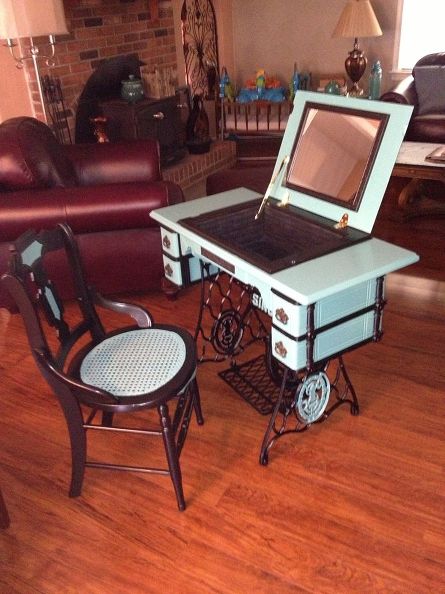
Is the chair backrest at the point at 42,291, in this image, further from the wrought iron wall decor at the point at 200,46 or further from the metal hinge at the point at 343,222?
the wrought iron wall decor at the point at 200,46

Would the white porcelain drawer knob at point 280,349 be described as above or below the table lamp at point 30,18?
below

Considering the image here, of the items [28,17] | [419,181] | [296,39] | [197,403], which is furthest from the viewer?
[296,39]

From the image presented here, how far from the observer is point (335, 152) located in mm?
1820

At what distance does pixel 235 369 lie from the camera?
92.3 inches

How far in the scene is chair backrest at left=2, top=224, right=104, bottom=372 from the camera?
4.83 ft

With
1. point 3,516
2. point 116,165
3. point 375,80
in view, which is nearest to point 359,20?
point 375,80

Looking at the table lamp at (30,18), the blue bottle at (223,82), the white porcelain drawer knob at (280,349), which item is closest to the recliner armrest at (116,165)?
the table lamp at (30,18)

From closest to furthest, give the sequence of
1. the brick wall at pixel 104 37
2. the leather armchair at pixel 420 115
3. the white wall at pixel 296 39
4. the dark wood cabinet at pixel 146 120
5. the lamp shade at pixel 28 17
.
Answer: the lamp shade at pixel 28 17 → the brick wall at pixel 104 37 → the dark wood cabinet at pixel 146 120 → the leather armchair at pixel 420 115 → the white wall at pixel 296 39

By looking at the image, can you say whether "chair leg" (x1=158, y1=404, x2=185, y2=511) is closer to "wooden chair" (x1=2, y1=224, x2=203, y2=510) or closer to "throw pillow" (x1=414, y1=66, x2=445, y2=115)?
"wooden chair" (x1=2, y1=224, x2=203, y2=510)

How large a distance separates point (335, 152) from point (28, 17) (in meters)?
1.96

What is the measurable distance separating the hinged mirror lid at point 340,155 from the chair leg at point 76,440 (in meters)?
0.99

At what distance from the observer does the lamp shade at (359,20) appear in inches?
178

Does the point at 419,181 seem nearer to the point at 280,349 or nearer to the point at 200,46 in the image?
the point at 200,46

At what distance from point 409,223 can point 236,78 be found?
276cm
